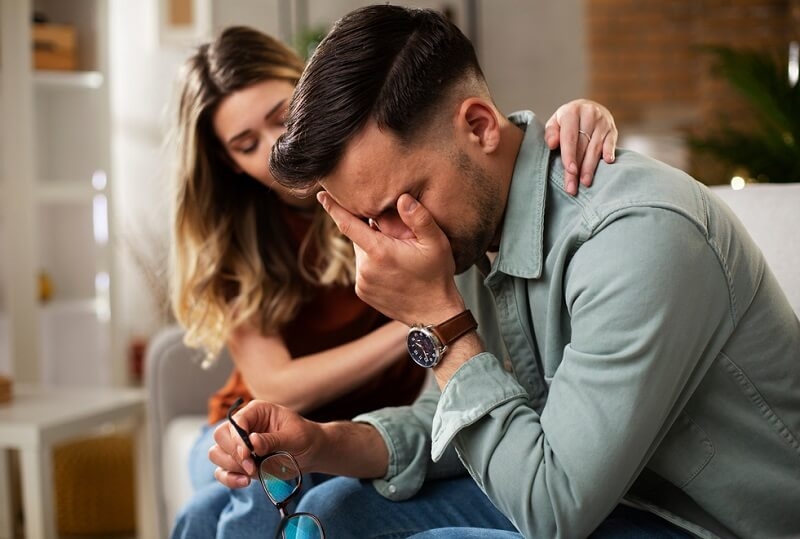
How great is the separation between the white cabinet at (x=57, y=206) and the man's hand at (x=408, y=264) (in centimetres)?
240

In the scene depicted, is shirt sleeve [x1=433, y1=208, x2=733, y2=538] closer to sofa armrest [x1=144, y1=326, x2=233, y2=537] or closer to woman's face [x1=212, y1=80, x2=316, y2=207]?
woman's face [x1=212, y1=80, x2=316, y2=207]

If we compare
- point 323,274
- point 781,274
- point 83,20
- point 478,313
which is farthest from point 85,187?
point 781,274

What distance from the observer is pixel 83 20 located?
3.63 metres

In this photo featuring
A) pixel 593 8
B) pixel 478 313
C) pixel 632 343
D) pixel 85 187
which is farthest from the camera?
pixel 593 8

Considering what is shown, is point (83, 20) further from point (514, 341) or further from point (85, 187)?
point (514, 341)

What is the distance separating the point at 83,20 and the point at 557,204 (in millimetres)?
2891

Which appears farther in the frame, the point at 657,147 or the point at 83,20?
the point at 657,147

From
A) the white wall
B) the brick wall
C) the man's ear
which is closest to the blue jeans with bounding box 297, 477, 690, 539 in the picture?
the man's ear

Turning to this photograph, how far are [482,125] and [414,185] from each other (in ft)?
0.36

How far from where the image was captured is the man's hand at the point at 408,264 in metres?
1.12

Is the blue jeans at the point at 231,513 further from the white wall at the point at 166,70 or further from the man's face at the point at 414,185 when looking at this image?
the white wall at the point at 166,70

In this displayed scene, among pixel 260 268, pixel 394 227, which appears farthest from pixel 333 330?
pixel 394 227

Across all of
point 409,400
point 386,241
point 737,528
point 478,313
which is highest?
point 386,241

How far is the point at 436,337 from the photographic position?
113 centimetres
